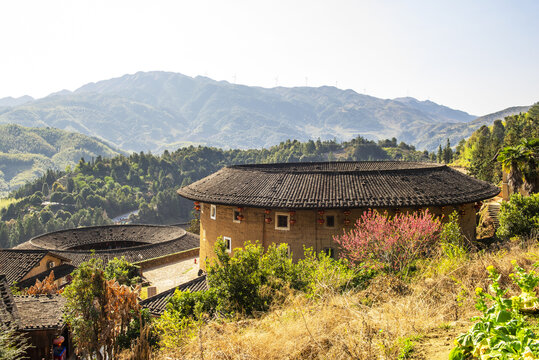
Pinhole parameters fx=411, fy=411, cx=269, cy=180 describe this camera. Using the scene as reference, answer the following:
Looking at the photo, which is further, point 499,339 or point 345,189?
point 345,189

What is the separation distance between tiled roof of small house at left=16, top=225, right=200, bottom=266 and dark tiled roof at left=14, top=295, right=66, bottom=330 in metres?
17.4

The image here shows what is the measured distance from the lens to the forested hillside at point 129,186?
11291 cm

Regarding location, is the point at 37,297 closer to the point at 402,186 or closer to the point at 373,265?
the point at 373,265

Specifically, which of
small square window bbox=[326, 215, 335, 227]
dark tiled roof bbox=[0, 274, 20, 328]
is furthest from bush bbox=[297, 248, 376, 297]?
dark tiled roof bbox=[0, 274, 20, 328]

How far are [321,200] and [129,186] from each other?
466 ft

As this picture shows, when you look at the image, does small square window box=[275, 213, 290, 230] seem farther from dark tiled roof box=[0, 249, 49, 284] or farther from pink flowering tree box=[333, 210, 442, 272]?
dark tiled roof box=[0, 249, 49, 284]

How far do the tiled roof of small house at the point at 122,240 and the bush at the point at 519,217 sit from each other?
29.0 metres

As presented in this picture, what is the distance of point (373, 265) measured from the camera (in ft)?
37.2

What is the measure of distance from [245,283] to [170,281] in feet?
63.3

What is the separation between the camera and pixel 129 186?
149m

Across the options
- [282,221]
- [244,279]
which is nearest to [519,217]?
[282,221]

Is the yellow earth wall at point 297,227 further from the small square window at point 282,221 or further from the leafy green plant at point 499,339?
the leafy green plant at point 499,339

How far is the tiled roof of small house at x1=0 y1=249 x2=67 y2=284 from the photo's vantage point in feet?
94.6

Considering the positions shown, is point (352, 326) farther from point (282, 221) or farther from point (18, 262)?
point (18, 262)
